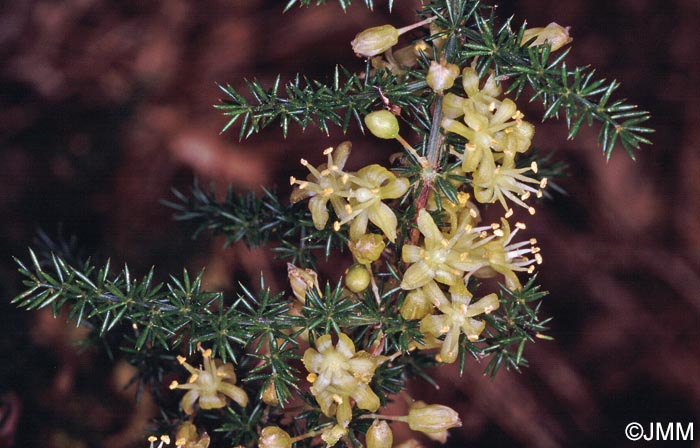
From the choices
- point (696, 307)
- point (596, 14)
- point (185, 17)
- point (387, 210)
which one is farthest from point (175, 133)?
point (696, 307)

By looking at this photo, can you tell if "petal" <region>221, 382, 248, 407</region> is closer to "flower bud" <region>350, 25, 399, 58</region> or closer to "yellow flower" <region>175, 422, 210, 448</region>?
"yellow flower" <region>175, 422, 210, 448</region>

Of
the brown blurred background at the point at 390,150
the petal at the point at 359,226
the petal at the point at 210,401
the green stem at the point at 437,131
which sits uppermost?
the green stem at the point at 437,131

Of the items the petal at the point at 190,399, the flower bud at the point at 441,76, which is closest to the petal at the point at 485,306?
the flower bud at the point at 441,76

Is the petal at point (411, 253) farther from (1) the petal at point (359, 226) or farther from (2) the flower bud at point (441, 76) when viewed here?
(2) the flower bud at point (441, 76)

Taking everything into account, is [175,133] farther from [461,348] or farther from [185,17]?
[461,348]

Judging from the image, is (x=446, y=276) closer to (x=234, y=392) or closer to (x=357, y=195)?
(x=357, y=195)

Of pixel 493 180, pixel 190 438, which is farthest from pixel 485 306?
pixel 190 438
